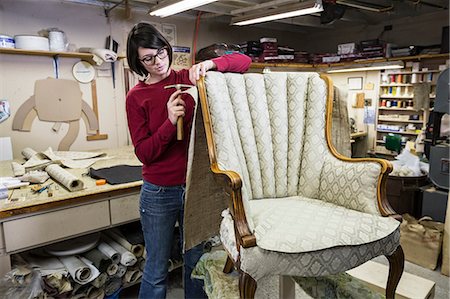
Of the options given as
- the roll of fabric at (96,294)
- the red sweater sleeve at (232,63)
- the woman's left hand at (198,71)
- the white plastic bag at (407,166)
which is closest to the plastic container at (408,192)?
the white plastic bag at (407,166)

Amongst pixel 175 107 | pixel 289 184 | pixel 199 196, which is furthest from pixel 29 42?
pixel 289 184

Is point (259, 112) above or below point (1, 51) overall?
below

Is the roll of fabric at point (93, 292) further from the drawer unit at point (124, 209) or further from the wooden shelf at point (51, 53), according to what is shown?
the wooden shelf at point (51, 53)

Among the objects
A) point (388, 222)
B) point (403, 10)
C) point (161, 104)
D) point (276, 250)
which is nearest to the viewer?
point (276, 250)

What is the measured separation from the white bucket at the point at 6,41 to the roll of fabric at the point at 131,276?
198 cm

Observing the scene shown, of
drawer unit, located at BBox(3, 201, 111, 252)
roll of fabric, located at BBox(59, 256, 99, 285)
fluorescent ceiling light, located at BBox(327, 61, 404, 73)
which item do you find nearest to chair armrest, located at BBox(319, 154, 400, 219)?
drawer unit, located at BBox(3, 201, 111, 252)

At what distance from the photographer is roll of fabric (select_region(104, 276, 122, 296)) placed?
6.46ft

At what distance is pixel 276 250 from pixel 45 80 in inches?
109

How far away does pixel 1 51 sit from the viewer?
2.65m

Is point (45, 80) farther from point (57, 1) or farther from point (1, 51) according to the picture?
point (57, 1)

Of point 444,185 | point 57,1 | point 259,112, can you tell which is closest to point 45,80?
point 57,1

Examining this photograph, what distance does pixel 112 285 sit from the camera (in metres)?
1.99

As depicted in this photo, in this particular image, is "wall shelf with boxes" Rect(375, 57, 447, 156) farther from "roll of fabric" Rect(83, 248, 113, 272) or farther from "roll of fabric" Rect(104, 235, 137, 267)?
"roll of fabric" Rect(83, 248, 113, 272)

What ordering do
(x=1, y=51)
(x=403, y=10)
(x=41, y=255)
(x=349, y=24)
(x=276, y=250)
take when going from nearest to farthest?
(x=276, y=250), (x=41, y=255), (x=1, y=51), (x=403, y=10), (x=349, y=24)
